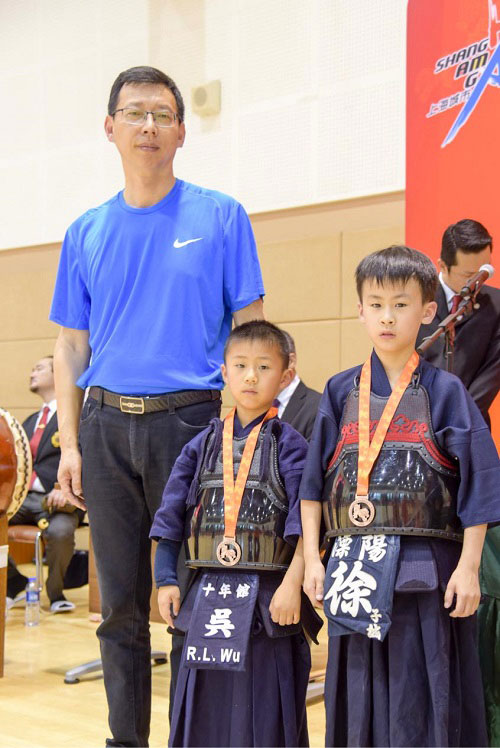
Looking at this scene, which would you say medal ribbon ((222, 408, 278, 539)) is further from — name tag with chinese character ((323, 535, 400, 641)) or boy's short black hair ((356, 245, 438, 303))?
boy's short black hair ((356, 245, 438, 303))

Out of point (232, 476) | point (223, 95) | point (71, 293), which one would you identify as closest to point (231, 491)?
point (232, 476)

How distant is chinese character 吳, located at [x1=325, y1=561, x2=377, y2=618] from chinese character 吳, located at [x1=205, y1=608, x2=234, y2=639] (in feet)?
0.83

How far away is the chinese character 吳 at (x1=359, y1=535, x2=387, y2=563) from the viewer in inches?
67.3

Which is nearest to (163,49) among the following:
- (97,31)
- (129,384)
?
(97,31)

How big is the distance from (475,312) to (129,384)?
1273 millimetres

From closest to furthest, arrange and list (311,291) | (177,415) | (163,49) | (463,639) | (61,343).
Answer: (463,639) → (177,415) → (61,343) → (311,291) → (163,49)

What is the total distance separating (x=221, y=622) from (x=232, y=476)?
0.31 metres

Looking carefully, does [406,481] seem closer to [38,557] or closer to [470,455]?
[470,455]

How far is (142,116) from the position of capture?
2178mm

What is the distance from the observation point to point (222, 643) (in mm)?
1843

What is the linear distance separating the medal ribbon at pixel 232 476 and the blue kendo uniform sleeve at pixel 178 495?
0.25 feet

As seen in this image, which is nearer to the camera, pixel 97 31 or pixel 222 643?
pixel 222 643

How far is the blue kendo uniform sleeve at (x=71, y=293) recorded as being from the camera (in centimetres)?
233

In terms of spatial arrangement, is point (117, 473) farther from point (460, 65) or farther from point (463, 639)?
point (460, 65)
